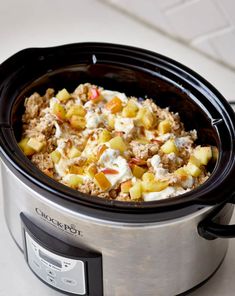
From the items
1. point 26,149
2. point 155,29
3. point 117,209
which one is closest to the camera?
point 117,209

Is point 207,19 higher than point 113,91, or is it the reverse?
point 207,19

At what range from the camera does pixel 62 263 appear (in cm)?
131

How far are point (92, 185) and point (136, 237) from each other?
6.0 inches

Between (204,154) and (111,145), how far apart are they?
0.18 m

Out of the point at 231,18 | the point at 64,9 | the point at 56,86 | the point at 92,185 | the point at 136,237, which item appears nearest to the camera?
the point at 136,237

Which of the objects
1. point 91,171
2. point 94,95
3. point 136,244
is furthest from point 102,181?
point 94,95

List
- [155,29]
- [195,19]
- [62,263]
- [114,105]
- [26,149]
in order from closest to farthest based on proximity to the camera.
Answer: [62,263] → [26,149] → [114,105] → [195,19] → [155,29]

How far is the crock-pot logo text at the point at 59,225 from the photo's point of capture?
4.13 feet

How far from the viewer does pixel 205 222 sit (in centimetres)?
126

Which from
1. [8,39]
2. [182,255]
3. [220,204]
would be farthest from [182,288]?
[8,39]

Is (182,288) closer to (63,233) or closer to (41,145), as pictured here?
(63,233)

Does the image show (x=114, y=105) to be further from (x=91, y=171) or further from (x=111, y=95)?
(x=91, y=171)

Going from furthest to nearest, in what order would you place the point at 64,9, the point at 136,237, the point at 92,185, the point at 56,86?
the point at 64,9 → the point at 56,86 → the point at 92,185 → the point at 136,237

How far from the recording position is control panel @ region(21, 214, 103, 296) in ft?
4.21
